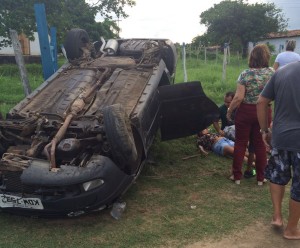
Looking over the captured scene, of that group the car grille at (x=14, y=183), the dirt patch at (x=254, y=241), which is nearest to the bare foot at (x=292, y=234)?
the dirt patch at (x=254, y=241)

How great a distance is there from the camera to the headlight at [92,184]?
374 centimetres

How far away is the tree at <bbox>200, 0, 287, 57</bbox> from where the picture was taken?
1409 inches

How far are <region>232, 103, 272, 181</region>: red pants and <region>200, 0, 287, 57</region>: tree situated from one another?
31425 mm

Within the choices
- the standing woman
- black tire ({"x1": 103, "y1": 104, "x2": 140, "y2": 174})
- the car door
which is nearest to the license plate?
black tire ({"x1": 103, "y1": 104, "x2": 140, "y2": 174})

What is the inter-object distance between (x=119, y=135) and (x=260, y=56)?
6.89ft

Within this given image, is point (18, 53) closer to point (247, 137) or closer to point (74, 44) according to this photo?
point (74, 44)

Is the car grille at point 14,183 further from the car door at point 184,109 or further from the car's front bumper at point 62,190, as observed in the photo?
the car door at point 184,109

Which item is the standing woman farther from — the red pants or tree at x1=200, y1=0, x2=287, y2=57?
tree at x1=200, y1=0, x2=287, y2=57

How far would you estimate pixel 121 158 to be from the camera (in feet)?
12.9

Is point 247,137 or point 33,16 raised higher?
point 33,16

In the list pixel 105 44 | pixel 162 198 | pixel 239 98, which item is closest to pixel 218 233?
pixel 162 198

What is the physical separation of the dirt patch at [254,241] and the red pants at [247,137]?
1.29 meters

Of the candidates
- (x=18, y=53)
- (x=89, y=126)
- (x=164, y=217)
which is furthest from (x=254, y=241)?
(x=18, y=53)

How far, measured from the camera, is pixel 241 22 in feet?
118
